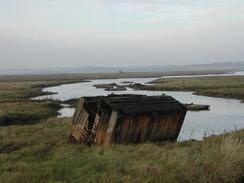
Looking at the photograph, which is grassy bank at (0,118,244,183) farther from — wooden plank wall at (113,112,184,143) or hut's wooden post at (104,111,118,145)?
wooden plank wall at (113,112,184,143)

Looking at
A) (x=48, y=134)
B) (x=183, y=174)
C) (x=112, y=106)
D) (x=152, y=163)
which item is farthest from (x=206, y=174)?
(x=48, y=134)

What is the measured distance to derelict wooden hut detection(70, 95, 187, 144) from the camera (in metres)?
15.9

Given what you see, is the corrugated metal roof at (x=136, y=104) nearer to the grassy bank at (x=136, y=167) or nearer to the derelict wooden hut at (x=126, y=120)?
the derelict wooden hut at (x=126, y=120)

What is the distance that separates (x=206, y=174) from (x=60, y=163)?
360cm

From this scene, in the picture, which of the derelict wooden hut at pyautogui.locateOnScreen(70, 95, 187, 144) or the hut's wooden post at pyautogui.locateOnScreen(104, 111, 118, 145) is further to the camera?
the derelict wooden hut at pyautogui.locateOnScreen(70, 95, 187, 144)

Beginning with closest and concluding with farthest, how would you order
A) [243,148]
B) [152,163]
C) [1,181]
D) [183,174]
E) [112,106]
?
[1,181], [183,174], [152,163], [243,148], [112,106]

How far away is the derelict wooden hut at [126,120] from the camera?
15898 millimetres

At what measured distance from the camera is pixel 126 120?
15.8 meters

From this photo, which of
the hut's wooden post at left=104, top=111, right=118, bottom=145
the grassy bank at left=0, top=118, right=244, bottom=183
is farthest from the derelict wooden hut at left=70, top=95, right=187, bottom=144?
the grassy bank at left=0, top=118, right=244, bottom=183

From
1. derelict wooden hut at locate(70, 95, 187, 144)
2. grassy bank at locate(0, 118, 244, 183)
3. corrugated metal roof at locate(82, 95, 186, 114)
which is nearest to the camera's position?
grassy bank at locate(0, 118, 244, 183)

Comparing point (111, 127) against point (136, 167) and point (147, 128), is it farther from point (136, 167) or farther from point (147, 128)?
point (136, 167)

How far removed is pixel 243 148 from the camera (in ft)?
38.8

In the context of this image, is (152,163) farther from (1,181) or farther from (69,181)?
(1,181)

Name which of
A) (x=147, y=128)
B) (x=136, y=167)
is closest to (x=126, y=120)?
(x=147, y=128)
